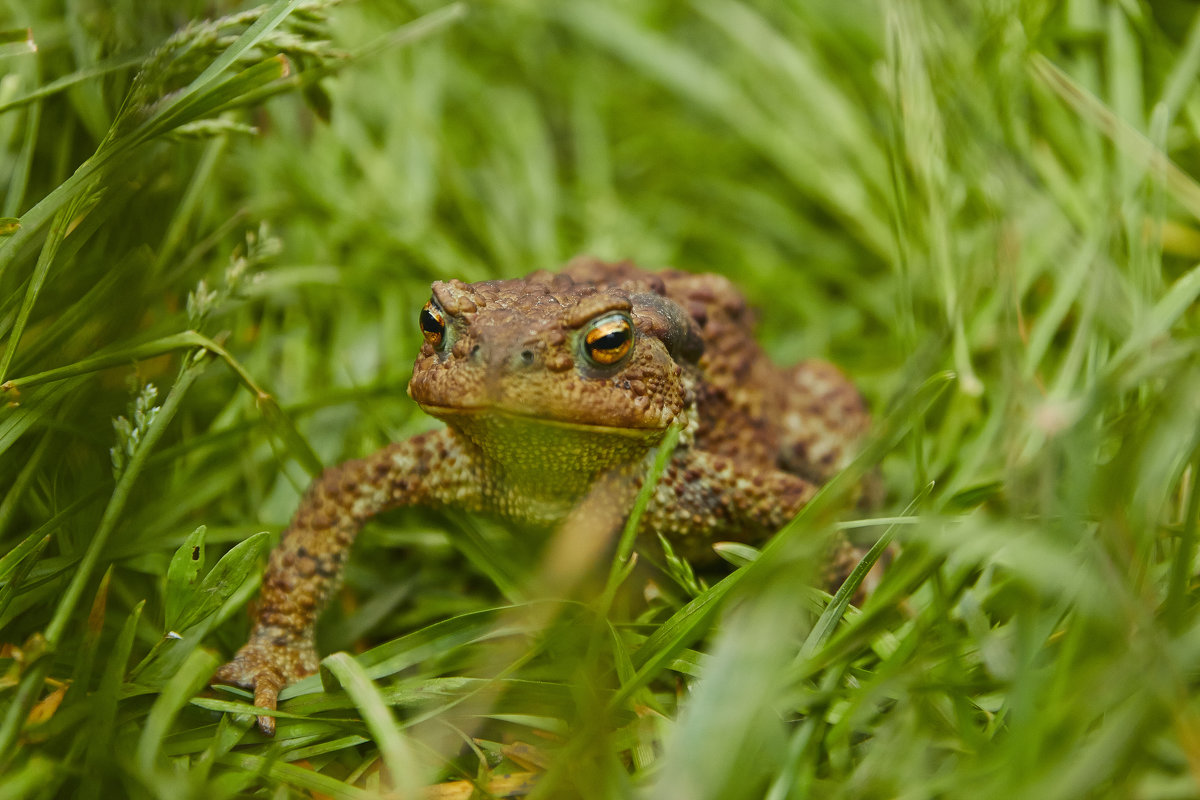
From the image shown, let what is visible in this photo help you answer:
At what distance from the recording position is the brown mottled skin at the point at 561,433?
197cm

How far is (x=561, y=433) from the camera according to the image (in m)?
2.05

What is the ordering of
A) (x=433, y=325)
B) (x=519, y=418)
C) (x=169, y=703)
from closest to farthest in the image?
(x=169, y=703) → (x=519, y=418) → (x=433, y=325)

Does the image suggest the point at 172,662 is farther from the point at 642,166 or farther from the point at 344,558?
the point at 642,166

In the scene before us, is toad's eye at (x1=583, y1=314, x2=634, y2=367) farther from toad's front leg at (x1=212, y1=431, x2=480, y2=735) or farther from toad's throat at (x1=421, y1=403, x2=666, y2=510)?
toad's front leg at (x1=212, y1=431, x2=480, y2=735)

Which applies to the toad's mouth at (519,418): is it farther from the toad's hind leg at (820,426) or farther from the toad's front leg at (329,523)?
the toad's hind leg at (820,426)

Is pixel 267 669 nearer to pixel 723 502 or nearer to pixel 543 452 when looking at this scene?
pixel 543 452

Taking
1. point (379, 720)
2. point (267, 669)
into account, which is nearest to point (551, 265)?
point (267, 669)

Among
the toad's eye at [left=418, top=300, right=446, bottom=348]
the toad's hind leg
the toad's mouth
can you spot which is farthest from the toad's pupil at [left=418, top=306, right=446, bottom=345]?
the toad's hind leg

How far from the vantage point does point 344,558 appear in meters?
2.33

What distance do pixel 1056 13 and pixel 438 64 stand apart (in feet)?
8.16

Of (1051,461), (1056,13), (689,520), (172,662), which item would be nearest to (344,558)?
(172,662)

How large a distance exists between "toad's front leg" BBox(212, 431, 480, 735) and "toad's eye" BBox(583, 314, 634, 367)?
50 cm

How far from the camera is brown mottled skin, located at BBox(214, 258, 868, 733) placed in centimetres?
197

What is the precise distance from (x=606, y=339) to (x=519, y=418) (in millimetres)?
267
